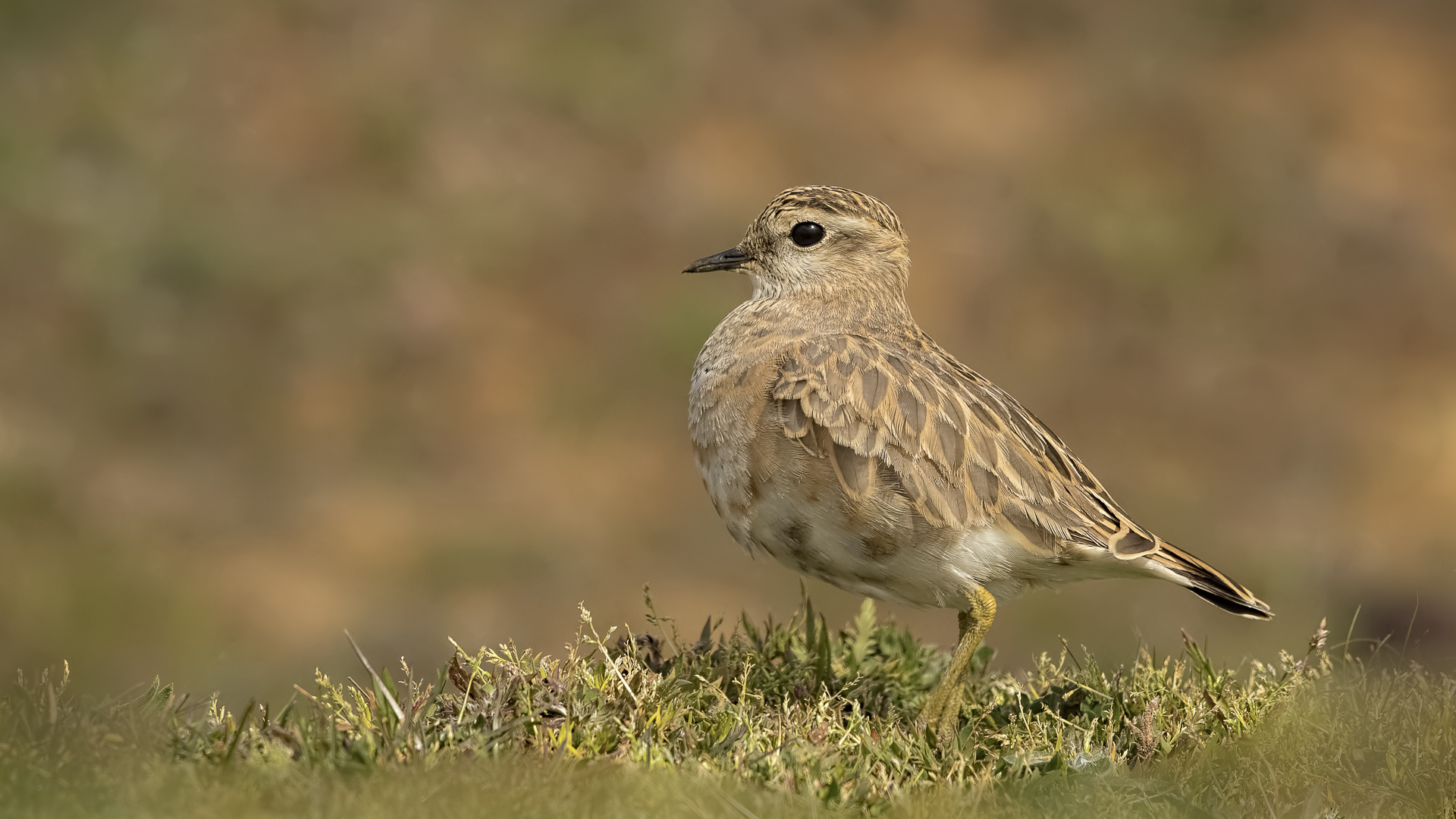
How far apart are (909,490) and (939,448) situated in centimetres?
27

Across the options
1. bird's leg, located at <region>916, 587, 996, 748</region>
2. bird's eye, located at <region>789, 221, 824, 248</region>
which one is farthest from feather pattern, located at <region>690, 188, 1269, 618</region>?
bird's eye, located at <region>789, 221, 824, 248</region>

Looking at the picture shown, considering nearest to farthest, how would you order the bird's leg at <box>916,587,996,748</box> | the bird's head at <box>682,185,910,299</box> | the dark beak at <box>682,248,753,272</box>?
the bird's leg at <box>916,587,996,748</box> < the bird's head at <box>682,185,910,299</box> < the dark beak at <box>682,248,753,272</box>

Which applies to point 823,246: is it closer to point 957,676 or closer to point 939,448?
point 939,448

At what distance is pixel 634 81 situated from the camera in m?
17.6

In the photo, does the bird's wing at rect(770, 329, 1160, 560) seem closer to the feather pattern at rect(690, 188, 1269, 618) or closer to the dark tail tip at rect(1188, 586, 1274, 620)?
the feather pattern at rect(690, 188, 1269, 618)

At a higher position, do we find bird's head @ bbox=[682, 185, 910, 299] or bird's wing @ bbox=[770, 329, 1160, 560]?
bird's head @ bbox=[682, 185, 910, 299]

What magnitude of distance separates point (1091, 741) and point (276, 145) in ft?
44.5

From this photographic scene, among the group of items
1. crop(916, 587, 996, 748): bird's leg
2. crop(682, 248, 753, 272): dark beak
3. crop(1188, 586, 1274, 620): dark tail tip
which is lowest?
crop(916, 587, 996, 748): bird's leg

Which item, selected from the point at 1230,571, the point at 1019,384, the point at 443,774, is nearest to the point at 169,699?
the point at 443,774

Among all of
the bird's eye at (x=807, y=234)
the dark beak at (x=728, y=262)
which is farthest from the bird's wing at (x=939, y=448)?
the dark beak at (x=728, y=262)

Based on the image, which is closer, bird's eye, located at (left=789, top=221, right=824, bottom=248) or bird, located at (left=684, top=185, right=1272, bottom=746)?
bird, located at (left=684, top=185, right=1272, bottom=746)

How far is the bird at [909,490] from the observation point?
6.10 metres

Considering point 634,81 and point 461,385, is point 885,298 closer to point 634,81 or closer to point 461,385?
point 461,385

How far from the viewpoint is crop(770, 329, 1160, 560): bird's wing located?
20.1ft
